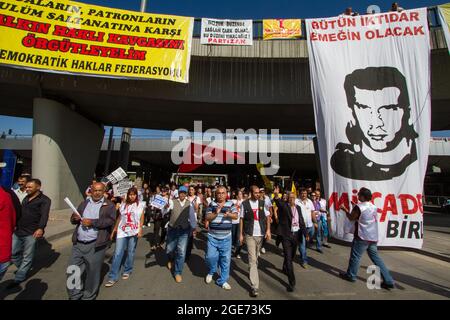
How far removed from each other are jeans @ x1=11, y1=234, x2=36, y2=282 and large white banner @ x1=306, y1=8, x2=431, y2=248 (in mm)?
5933

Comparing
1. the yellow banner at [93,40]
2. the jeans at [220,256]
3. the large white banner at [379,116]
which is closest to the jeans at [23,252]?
the jeans at [220,256]

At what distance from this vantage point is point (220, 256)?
4777mm

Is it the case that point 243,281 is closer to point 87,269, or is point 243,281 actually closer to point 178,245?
point 178,245

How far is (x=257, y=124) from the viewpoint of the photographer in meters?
15.1

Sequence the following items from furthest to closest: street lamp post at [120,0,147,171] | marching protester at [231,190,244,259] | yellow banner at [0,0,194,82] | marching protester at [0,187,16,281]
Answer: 1. street lamp post at [120,0,147,171]
2. yellow banner at [0,0,194,82]
3. marching protester at [231,190,244,259]
4. marching protester at [0,187,16,281]

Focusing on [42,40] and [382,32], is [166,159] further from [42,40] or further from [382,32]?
[382,32]

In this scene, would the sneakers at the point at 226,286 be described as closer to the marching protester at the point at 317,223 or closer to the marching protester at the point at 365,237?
the marching protester at the point at 365,237

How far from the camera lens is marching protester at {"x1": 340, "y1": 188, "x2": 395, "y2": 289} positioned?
468 centimetres

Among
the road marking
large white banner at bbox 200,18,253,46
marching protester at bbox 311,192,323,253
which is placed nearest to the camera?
the road marking

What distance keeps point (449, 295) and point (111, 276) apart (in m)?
5.81

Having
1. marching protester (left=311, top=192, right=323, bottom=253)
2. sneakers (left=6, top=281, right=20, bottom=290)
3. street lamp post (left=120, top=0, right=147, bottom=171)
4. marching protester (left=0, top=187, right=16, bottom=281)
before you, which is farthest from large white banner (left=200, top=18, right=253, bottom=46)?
sneakers (left=6, top=281, right=20, bottom=290)

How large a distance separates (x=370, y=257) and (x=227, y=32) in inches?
355

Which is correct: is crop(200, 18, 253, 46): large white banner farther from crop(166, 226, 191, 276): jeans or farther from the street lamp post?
the street lamp post
